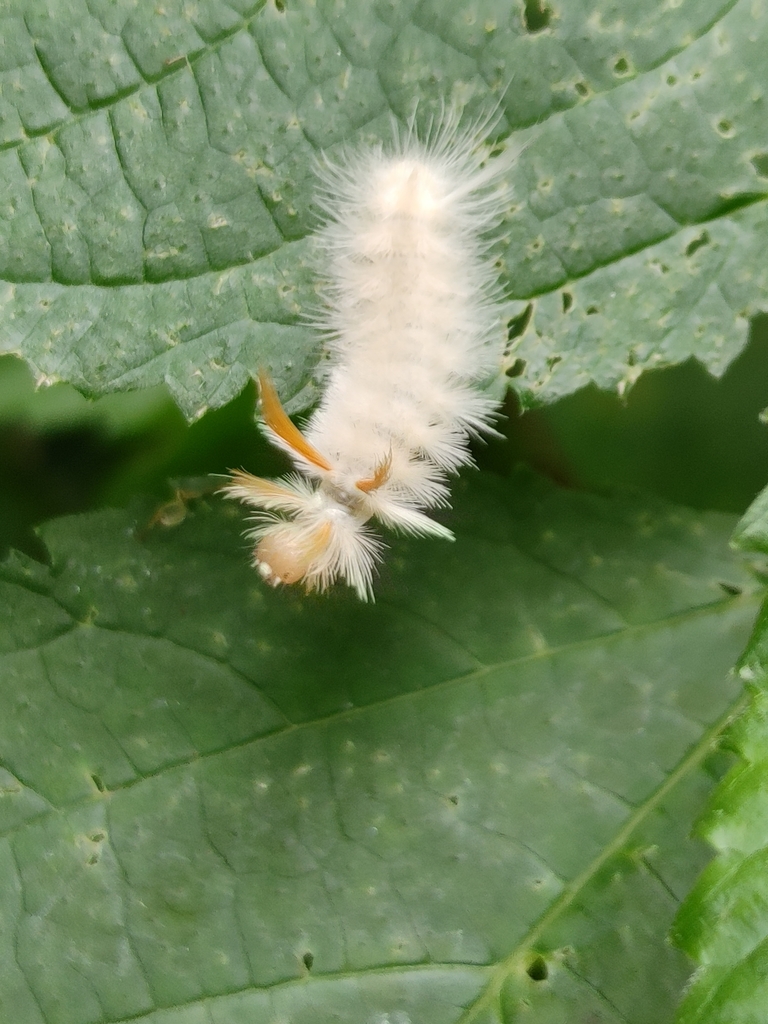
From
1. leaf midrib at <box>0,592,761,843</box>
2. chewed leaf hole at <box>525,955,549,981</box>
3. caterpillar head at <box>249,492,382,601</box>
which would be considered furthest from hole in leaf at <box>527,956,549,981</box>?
caterpillar head at <box>249,492,382,601</box>

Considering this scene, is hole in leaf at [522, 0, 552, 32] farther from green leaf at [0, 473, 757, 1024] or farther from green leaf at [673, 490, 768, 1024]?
green leaf at [673, 490, 768, 1024]

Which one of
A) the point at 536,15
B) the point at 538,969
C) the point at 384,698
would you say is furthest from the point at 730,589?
the point at 536,15

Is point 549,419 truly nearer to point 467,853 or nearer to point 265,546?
point 265,546

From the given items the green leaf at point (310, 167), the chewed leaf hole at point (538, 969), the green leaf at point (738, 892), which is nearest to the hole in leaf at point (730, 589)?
the green leaf at point (738, 892)

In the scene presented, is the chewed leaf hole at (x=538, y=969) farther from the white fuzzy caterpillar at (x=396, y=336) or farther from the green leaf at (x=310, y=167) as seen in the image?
the green leaf at (x=310, y=167)

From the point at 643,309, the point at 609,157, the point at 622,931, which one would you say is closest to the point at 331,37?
the point at 609,157

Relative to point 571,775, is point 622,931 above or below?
below

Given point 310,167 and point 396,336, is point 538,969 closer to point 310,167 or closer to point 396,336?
point 396,336
